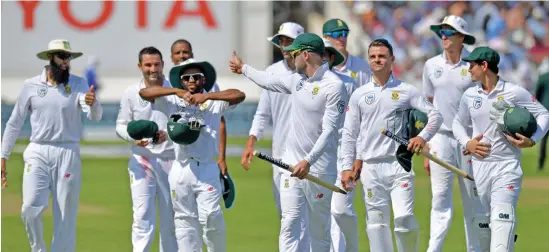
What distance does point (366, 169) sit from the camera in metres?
10.6

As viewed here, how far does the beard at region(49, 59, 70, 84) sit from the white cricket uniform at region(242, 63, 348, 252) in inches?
74.6

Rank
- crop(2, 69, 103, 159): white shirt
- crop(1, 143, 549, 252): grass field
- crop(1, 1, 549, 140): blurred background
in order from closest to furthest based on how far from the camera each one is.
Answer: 1. crop(2, 69, 103, 159): white shirt
2. crop(1, 143, 549, 252): grass field
3. crop(1, 1, 549, 140): blurred background

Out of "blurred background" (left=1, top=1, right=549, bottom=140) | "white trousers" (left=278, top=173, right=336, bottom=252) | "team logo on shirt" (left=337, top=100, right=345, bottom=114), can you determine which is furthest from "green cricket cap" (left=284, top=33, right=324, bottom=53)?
"blurred background" (left=1, top=1, right=549, bottom=140)

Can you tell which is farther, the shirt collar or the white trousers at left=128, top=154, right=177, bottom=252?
the white trousers at left=128, top=154, right=177, bottom=252

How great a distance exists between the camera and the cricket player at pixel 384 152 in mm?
10484

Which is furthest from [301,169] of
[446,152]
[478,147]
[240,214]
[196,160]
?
[240,214]

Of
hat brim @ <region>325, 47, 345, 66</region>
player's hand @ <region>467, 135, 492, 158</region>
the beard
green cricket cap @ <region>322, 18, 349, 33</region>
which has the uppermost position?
green cricket cap @ <region>322, 18, 349, 33</region>

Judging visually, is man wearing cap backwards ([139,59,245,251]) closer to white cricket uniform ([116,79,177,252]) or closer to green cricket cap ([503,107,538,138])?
white cricket uniform ([116,79,177,252])

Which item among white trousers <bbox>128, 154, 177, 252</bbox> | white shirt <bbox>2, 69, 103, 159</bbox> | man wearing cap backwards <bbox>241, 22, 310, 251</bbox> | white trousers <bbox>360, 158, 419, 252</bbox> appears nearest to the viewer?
white trousers <bbox>360, 158, 419, 252</bbox>

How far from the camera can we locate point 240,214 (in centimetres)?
1684

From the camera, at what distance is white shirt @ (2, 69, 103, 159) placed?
11312 millimetres

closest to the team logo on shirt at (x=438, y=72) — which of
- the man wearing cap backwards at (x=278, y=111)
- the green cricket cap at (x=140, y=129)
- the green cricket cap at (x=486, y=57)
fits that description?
the man wearing cap backwards at (x=278, y=111)

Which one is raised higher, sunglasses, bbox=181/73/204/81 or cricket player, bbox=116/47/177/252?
sunglasses, bbox=181/73/204/81

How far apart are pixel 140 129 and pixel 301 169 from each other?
1488 millimetres
